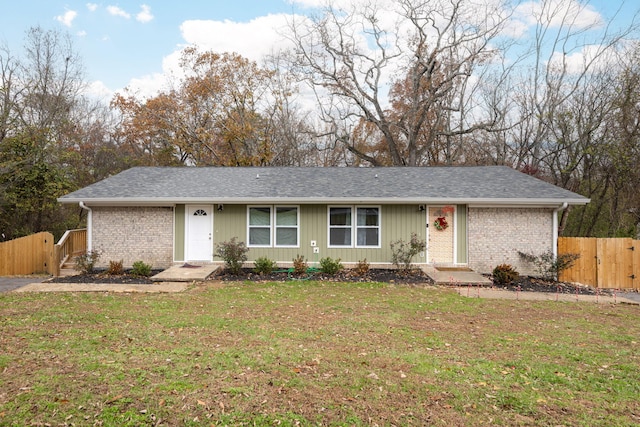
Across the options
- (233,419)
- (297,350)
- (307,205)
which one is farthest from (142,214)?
(233,419)

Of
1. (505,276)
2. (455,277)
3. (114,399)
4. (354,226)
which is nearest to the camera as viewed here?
(114,399)

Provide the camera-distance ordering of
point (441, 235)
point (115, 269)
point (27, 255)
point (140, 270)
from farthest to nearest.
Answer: point (27, 255)
point (441, 235)
point (115, 269)
point (140, 270)

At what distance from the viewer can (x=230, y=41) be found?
78.5 ft

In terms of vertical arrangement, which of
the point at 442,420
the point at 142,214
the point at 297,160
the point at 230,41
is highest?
the point at 230,41

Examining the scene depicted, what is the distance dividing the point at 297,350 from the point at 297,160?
22.4m

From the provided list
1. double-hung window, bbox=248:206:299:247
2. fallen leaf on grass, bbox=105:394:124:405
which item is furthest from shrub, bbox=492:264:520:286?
fallen leaf on grass, bbox=105:394:124:405

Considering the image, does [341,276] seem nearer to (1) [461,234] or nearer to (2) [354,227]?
(2) [354,227]

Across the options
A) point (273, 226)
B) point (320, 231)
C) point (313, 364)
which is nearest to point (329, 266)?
point (320, 231)

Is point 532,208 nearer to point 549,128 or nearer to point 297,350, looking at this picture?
point 297,350

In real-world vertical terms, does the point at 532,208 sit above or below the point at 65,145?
below

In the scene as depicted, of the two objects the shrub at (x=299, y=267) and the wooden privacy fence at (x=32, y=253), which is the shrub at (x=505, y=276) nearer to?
the shrub at (x=299, y=267)

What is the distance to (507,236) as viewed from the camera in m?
12.4

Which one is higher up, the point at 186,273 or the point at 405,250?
the point at 405,250

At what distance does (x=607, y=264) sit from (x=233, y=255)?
11030 mm
